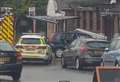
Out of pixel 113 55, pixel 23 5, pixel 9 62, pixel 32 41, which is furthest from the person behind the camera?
pixel 23 5

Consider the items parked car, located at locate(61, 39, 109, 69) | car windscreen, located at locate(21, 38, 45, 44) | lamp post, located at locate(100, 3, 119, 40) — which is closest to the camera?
parked car, located at locate(61, 39, 109, 69)

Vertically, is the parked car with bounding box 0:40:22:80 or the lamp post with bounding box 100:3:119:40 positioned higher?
the parked car with bounding box 0:40:22:80

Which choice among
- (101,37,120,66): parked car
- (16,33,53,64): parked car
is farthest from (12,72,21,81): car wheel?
(16,33,53,64): parked car

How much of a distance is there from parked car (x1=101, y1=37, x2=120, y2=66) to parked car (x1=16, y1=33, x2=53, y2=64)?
365 inches

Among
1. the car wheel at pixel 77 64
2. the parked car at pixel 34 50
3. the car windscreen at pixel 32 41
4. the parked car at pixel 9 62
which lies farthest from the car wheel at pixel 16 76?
the car windscreen at pixel 32 41

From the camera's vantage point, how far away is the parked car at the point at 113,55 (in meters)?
24.0

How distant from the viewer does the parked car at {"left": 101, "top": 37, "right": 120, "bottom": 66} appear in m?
24.0

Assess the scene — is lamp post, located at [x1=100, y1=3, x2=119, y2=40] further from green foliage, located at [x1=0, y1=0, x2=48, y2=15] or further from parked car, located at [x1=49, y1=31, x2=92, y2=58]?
green foliage, located at [x1=0, y1=0, x2=48, y2=15]

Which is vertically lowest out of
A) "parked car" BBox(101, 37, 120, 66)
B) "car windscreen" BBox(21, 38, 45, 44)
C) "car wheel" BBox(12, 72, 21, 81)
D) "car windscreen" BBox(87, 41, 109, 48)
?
"car windscreen" BBox(21, 38, 45, 44)

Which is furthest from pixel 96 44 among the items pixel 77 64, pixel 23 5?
pixel 23 5

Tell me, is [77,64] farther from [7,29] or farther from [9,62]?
[9,62]

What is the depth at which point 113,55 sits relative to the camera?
79.6ft

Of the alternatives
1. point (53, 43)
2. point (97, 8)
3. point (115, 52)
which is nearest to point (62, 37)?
point (53, 43)

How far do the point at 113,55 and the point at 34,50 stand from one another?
10.4 meters
